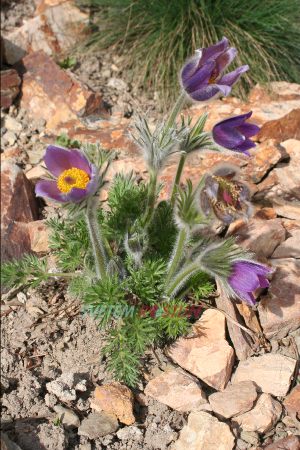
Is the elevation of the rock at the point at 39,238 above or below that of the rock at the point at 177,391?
above

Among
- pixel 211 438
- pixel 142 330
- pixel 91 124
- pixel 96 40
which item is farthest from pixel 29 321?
pixel 96 40

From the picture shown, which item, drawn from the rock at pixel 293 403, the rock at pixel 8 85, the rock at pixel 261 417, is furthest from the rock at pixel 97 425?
the rock at pixel 8 85

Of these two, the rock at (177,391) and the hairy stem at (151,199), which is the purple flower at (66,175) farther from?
the rock at (177,391)

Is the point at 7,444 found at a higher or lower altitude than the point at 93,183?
lower

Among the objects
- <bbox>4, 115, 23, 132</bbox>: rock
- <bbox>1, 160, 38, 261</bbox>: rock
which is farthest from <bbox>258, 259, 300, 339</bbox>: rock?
<bbox>4, 115, 23, 132</bbox>: rock

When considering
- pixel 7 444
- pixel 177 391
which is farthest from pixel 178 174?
pixel 7 444

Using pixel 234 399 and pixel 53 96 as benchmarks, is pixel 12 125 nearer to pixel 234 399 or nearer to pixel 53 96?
pixel 53 96
